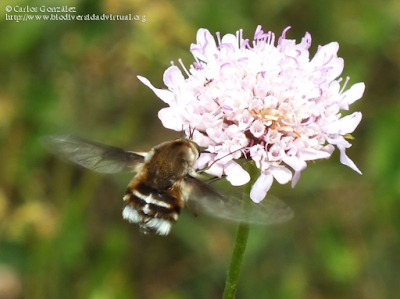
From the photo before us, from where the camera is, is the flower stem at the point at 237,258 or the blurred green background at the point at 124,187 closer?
the flower stem at the point at 237,258

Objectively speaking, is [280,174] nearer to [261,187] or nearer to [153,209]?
[261,187]

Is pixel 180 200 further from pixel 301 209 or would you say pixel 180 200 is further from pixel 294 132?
pixel 301 209

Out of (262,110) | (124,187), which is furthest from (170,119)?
(124,187)

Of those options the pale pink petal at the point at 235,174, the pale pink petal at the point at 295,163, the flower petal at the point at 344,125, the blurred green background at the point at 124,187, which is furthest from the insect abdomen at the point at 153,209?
the blurred green background at the point at 124,187

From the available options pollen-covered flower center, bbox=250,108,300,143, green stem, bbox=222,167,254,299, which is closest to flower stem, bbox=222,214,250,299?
green stem, bbox=222,167,254,299

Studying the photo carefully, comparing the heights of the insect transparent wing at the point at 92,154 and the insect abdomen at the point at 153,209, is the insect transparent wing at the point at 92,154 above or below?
above

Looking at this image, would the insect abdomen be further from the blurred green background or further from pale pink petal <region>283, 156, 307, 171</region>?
the blurred green background

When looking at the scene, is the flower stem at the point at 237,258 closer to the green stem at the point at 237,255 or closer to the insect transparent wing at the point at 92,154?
the green stem at the point at 237,255

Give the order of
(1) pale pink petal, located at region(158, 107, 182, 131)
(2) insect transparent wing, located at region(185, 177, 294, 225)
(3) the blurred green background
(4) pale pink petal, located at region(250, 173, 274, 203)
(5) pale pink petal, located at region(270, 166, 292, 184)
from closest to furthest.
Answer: (2) insect transparent wing, located at region(185, 177, 294, 225) < (4) pale pink petal, located at region(250, 173, 274, 203) < (5) pale pink petal, located at region(270, 166, 292, 184) < (1) pale pink petal, located at region(158, 107, 182, 131) < (3) the blurred green background
